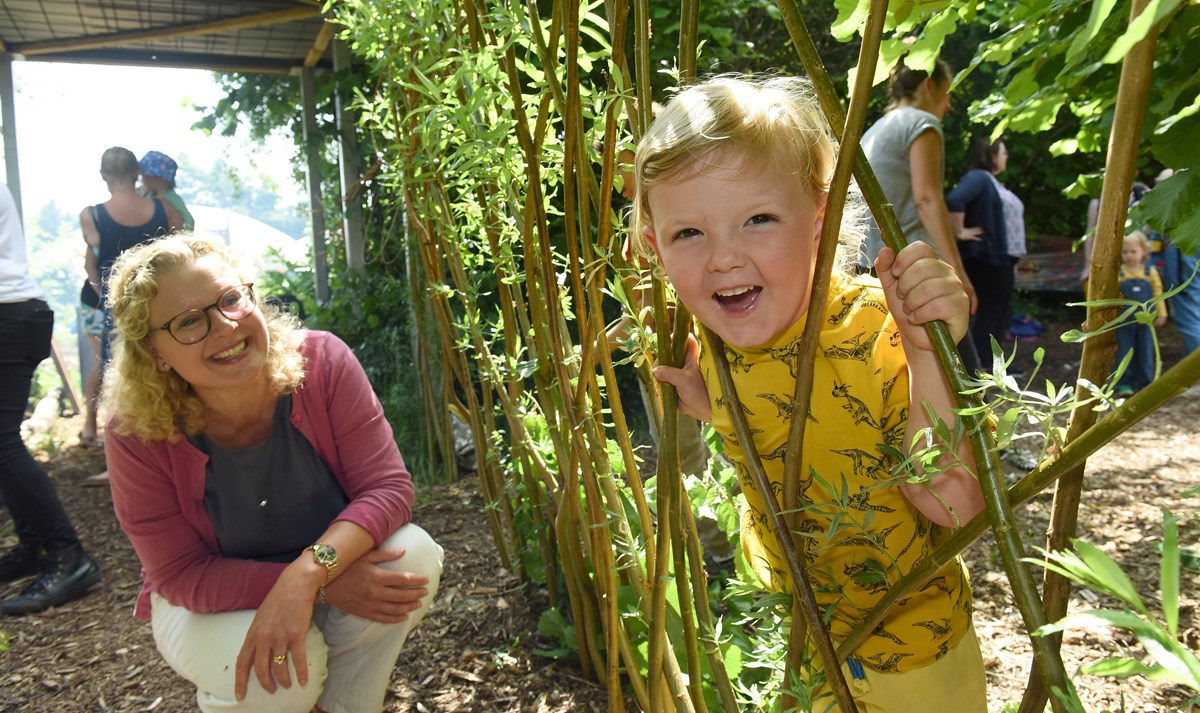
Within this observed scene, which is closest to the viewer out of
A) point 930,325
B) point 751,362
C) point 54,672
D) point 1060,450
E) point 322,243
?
point 1060,450

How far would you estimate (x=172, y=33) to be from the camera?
224 inches

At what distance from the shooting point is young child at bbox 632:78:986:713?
3.47 ft

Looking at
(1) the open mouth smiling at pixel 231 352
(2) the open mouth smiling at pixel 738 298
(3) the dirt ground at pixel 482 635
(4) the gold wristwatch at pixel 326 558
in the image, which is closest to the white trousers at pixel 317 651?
(4) the gold wristwatch at pixel 326 558

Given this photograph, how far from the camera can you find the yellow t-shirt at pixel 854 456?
111cm

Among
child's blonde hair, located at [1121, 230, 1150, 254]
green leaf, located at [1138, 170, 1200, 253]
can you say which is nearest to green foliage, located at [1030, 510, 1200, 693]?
green leaf, located at [1138, 170, 1200, 253]

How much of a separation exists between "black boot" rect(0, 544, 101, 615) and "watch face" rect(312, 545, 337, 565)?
7.28 feet

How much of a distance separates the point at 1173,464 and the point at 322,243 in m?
5.97

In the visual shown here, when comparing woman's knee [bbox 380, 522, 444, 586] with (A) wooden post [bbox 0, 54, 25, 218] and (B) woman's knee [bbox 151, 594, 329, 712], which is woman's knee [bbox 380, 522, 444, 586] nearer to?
(B) woman's knee [bbox 151, 594, 329, 712]

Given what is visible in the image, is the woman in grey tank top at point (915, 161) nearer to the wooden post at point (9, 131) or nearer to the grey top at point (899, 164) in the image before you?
the grey top at point (899, 164)

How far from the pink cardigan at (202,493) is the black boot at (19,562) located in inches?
72.8

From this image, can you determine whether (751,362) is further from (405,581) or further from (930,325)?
(405,581)

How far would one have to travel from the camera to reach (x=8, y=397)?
11.0 feet

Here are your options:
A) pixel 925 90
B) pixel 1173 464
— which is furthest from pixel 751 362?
pixel 1173 464

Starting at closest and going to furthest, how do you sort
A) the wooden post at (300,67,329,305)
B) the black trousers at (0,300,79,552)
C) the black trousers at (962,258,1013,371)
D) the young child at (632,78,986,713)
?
the young child at (632,78,986,713), the black trousers at (0,300,79,552), the black trousers at (962,258,1013,371), the wooden post at (300,67,329,305)
